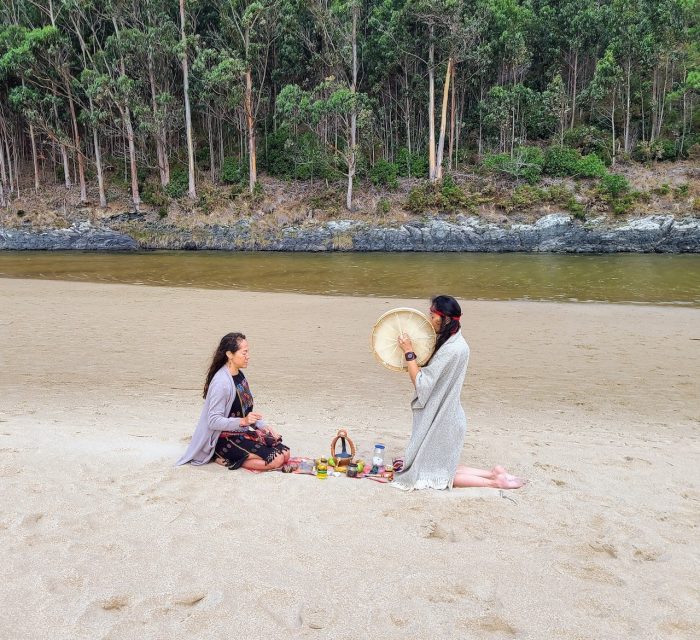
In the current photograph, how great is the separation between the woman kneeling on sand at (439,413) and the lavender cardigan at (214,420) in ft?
4.55

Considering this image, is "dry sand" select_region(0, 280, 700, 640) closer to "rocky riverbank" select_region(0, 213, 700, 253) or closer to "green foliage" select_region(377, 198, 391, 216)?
"rocky riverbank" select_region(0, 213, 700, 253)

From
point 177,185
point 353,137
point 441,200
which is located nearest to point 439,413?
point 441,200

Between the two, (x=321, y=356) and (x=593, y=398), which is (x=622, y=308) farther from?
(x=321, y=356)

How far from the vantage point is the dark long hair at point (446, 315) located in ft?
12.8

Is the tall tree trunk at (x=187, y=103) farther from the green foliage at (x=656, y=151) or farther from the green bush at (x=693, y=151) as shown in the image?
the green bush at (x=693, y=151)

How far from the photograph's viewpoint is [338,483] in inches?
161

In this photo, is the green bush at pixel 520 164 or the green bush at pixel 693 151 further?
the green bush at pixel 693 151

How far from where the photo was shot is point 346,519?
3.57 metres

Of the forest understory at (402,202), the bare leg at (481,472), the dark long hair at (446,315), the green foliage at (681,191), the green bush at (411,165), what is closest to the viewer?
the dark long hair at (446,315)

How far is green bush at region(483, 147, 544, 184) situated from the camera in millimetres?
31344

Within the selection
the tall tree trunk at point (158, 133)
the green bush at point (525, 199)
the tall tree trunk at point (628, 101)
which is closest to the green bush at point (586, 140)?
the tall tree trunk at point (628, 101)

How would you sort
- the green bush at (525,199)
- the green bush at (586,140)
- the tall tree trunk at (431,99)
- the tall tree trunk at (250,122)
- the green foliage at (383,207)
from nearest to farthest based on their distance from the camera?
the green bush at (525,199) → the green foliage at (383,207) → the tall tree trunk at (431,99) → the tall tree trunk at (250,122) → the green bush at (586,140)

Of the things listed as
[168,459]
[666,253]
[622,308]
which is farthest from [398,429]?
[666,253]

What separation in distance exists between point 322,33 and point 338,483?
34.9m
